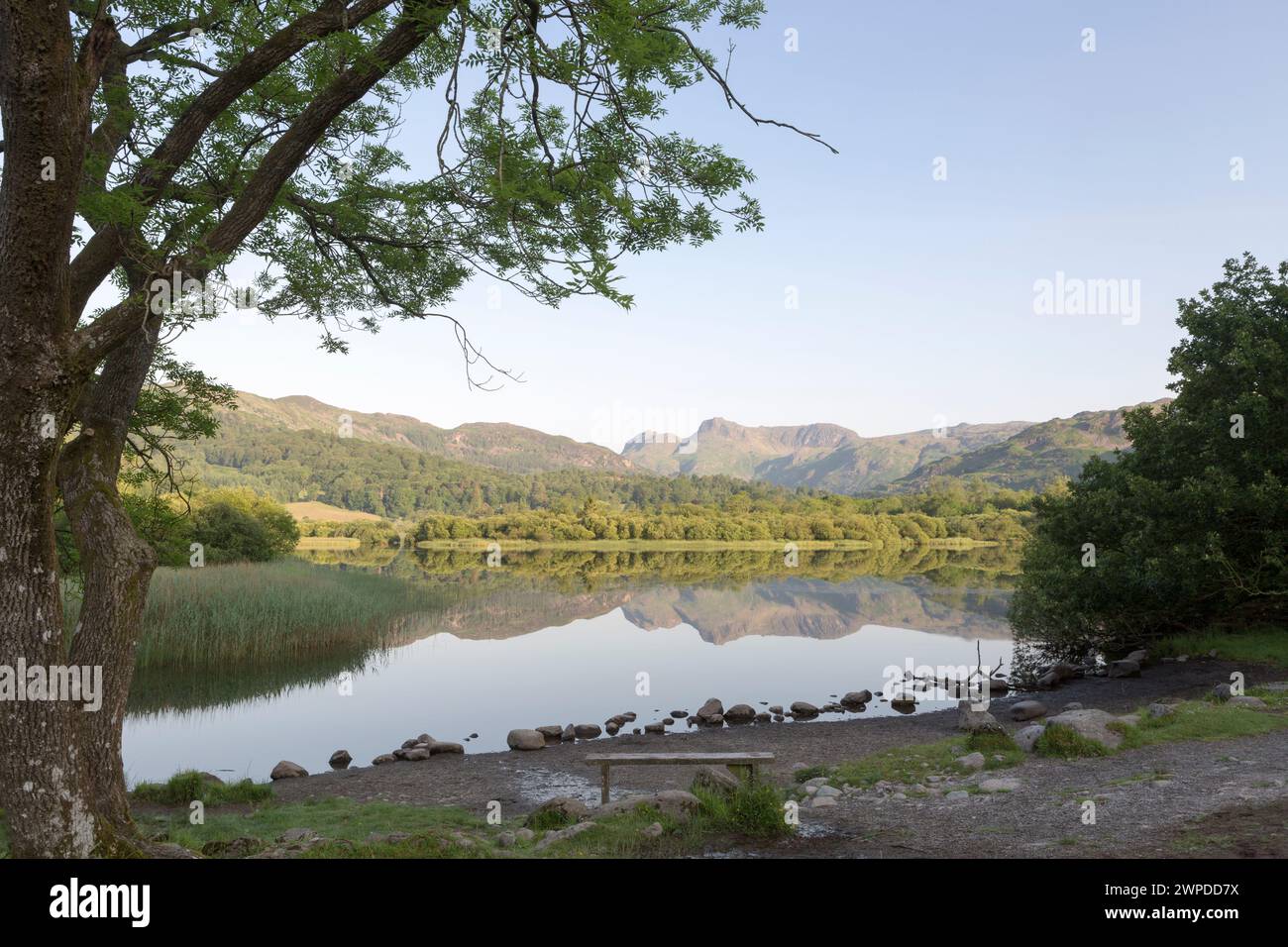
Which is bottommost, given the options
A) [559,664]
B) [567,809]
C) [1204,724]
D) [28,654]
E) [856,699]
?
[559,664]

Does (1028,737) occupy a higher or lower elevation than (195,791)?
higher

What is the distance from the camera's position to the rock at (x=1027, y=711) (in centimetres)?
1524

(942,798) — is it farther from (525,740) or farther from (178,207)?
(178,207)

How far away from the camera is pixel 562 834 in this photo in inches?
319

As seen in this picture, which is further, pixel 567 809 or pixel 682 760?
pixel 682 760

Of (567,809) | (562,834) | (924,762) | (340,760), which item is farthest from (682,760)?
(340,760)

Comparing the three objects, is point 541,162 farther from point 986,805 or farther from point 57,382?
point 986,805

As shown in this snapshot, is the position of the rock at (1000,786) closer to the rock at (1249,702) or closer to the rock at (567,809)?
the rock at (567,809)

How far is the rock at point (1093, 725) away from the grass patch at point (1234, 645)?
7.58 m

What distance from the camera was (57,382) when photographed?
5.26 metres

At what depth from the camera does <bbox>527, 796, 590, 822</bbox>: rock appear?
30.2ft

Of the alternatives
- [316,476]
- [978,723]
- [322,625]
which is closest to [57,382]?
[978,723]

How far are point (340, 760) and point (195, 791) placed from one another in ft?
13.2
